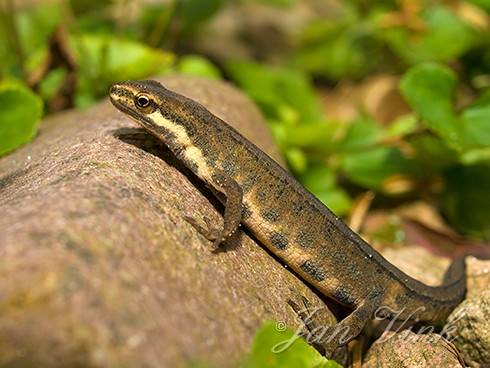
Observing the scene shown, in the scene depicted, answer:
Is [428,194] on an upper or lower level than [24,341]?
lower

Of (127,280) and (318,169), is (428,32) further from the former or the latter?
(127,280)

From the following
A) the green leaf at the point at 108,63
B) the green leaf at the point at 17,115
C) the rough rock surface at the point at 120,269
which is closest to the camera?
the rough rock surface at the point at 120,269

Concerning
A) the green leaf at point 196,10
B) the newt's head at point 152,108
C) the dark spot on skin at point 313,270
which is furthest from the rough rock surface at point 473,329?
the green leaf at point 196,10

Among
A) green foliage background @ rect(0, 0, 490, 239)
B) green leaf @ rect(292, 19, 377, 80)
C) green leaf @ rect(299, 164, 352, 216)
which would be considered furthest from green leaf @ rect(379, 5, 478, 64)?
green leaf @ rect(299, 164, 352, 216)

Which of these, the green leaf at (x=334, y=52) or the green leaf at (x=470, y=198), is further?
the green leaf at (x=334, y=52)

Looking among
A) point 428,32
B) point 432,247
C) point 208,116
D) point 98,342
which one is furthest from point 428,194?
point 98,342

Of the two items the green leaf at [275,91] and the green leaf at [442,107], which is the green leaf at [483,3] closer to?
the green leaf at [442,107]

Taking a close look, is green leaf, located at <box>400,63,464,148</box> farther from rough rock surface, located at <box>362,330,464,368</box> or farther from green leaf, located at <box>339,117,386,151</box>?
rough rock surface, located at <box>362,330,464,368</box>

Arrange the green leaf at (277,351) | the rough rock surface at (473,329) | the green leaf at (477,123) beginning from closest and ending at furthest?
the green leaf at (277,351) < the rough rock surface at (473,329) < the green leaf at (477,123)
